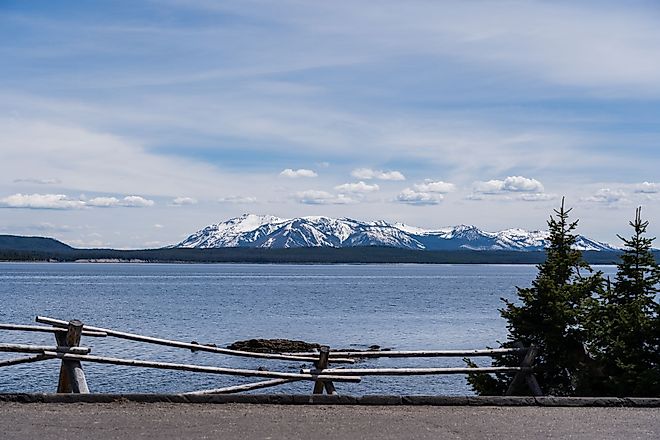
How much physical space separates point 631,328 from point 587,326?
0.75m

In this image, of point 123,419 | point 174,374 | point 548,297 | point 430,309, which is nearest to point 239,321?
point 430,309

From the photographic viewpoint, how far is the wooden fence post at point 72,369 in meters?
11.6

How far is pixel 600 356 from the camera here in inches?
574

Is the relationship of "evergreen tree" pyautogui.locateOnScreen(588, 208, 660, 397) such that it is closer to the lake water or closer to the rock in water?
the lake water

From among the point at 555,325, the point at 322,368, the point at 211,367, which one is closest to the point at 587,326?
the point at 555,325

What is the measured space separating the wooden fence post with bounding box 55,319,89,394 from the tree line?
6617 mm

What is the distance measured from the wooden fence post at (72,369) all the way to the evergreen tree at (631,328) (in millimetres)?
8003

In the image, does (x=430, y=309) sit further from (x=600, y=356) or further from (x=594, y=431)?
(x=594, y=431)

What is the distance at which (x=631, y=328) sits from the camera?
1437cm

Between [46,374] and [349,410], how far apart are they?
2355cm

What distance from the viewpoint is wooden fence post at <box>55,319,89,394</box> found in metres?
11.6

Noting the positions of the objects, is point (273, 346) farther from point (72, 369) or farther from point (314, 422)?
point (314, 422)

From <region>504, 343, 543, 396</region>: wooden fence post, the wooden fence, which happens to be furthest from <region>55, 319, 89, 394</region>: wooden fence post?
<region>504, 343, 543, 396</region>: wooden fence post

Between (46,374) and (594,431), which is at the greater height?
(594,431)
